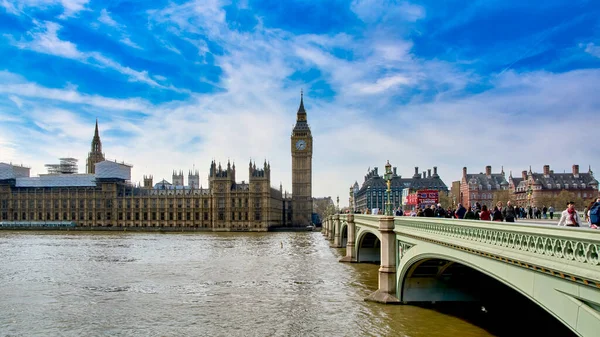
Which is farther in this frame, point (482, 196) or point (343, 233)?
point (482, 196)

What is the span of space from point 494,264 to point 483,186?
12355 centimetres

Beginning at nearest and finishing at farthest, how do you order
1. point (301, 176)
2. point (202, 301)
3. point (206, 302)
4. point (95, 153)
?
1. point (206, 302)
2. point (202, 301)
3. point (301, 176)
4. point (95, 153)

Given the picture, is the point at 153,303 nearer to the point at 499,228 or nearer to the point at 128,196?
the point at 499,228

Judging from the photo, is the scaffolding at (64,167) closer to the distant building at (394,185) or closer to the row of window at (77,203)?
the row of window at (77,203)

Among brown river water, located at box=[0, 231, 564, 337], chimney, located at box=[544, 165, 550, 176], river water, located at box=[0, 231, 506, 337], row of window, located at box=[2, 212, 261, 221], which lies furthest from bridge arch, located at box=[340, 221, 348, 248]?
row of window, located at box=[2, 212, 261, 221]

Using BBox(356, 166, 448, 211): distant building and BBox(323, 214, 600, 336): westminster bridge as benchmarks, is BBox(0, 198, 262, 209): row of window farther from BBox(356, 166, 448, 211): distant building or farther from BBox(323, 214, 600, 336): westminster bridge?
BBox(323, 214, 600, 336): westminster bridge

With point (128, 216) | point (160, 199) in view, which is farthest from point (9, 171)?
point (160, 199)

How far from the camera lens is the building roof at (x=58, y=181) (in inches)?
5817

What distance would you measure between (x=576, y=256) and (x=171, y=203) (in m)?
137

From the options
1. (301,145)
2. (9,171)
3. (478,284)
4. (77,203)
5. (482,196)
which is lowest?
(478,284)

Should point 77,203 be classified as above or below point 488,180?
below

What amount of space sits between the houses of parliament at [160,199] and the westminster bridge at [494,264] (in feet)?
351

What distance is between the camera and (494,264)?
1469 cm

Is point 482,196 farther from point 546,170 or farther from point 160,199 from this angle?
point 160,199
